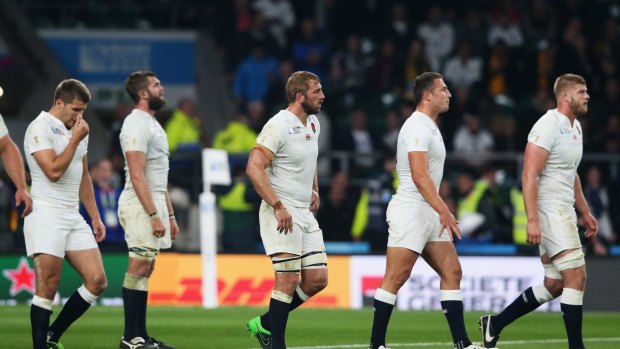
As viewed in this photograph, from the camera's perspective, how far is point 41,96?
26391mm

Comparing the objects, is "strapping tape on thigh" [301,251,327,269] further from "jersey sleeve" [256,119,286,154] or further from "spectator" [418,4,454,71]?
"spectator" [418,4,454,71]

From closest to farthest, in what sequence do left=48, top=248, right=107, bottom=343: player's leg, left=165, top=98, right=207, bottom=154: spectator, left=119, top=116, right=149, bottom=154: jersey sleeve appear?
1. left=48, top=248, right=107, bottom=343: player's leg
2. left=119, top=116, right=149, bottom=154: jersey sleeve
3. left=165, top=98, right=207, bottom=154: spectator

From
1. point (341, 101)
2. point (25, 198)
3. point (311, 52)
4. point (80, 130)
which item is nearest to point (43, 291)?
point (25, 198)

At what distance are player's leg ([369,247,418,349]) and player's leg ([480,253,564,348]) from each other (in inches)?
50.8

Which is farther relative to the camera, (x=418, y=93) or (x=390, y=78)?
(x=390, y=78)

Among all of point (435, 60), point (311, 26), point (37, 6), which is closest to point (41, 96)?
point (37, 6)

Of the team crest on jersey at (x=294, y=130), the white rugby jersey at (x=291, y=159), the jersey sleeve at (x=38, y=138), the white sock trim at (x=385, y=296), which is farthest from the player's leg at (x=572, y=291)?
the jersey sleeve at (x=38, y=138)

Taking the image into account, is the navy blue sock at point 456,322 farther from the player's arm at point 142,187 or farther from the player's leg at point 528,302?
the player's arm at point 142,187

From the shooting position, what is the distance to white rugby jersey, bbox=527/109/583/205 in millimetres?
12344

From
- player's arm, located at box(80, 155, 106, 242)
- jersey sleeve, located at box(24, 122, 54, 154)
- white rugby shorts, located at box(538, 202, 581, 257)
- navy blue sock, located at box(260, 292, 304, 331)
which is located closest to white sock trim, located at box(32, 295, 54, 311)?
player's arm, located at box(80, 155, 106, 242)

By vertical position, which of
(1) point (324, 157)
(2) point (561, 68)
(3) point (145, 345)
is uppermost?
(2) point (561, 68)

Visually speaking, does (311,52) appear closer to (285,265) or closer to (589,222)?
(589,222)

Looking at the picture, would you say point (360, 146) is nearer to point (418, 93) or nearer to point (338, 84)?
point (338, 84)

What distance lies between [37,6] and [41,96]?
7.62 ft
